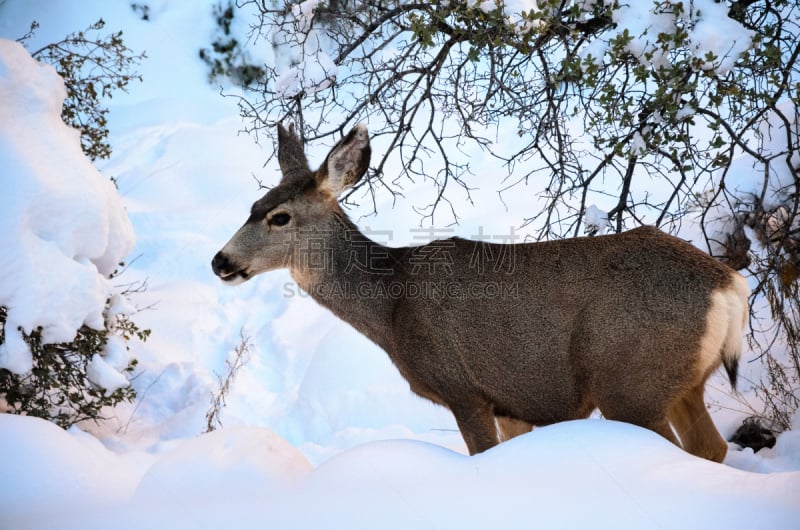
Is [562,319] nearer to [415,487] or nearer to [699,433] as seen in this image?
[699,433]

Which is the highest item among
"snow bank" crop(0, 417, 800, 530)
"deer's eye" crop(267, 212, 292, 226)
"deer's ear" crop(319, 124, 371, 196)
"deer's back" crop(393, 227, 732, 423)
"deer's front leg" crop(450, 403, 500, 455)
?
"deer's ear" crop(319, 124, 371, 196)

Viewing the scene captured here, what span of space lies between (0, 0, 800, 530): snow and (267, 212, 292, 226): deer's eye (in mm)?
1113

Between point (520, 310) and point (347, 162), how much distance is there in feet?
5.27

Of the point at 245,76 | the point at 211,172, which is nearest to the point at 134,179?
the point at 211,172

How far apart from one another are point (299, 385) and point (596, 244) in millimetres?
5354

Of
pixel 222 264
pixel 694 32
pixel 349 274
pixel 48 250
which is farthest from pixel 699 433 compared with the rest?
pixel 48 250

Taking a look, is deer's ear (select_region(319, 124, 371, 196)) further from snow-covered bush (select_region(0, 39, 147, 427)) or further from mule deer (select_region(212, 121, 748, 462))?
snow-covered bush (select_region(0, 39, 147, 427))

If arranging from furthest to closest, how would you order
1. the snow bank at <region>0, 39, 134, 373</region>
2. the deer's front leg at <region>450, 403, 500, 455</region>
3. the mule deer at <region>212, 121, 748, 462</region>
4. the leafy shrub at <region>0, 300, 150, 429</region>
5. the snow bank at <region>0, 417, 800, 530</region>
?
1. the leafy shrub at <region>0, 300, 150, 429</region>
2. the snow bank at <region>0, 39, 134, 373</region>
3. the deer's front leg at <region>450, 403, 500, 455</region>
4. the mule deer at <region>212, 121, 748, 462</region>
5. the snow bank at <region>0, 417, 800, 530</region>

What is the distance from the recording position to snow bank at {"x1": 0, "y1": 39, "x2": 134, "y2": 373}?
5.00 metres

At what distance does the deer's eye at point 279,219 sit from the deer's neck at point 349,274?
22 centimetres

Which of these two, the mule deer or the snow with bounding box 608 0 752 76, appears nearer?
the mule deer

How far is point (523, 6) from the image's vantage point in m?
5.12

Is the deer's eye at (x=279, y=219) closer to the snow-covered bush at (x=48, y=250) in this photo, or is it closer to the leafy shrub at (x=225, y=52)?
the snow-covered bush at (x=48, y=250)

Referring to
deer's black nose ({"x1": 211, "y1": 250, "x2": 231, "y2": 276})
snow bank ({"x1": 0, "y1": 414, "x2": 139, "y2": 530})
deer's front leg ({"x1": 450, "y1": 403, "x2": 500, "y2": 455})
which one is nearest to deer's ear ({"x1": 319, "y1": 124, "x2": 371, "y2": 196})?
deer's black nose ({"x1": 211, "y1": 250, "x2": 231, "y2": 276})
